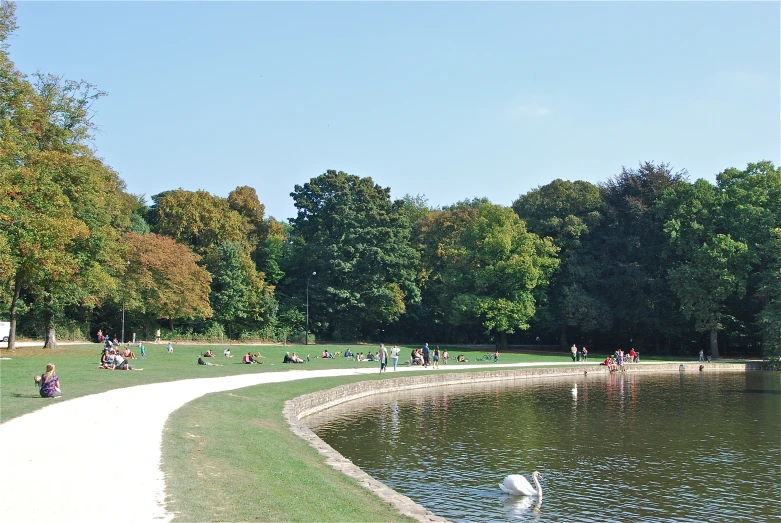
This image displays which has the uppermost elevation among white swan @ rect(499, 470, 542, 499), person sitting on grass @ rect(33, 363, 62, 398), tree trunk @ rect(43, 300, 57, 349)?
tree trunk @ rect(43, 300, 57, 349)

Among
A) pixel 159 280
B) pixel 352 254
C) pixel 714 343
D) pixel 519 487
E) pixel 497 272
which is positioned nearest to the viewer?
pixel 519 487

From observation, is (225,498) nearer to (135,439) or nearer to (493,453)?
(135,439)

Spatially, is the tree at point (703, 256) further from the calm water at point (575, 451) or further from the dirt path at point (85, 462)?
the dirt path at point (85, 462)

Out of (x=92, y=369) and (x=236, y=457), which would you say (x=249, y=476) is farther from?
(x=92, y=369)

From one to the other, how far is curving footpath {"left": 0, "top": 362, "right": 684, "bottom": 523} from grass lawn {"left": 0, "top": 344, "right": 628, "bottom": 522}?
1.36 feet

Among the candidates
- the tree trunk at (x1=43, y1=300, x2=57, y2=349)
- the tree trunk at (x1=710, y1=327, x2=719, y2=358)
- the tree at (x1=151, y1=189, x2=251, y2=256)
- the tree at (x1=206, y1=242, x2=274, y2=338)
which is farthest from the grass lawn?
the tree trunk at (x1=710, y1=327, x2=719, y2=358)

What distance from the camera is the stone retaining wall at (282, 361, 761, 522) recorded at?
12267mm

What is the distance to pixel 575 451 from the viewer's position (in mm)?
19281

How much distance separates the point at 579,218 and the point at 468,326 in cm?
1844

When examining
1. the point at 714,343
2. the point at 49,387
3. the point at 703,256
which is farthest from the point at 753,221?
the point at 49,387

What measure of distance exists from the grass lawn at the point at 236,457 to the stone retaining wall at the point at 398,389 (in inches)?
13.6

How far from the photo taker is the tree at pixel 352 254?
237 ft

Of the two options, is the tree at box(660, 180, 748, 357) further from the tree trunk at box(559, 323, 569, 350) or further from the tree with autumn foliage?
the tree with autumn foliage

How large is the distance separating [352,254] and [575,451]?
5502cm
